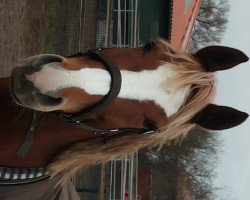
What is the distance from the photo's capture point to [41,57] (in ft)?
7.69

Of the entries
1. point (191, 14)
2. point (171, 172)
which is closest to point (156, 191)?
point (171, 172)

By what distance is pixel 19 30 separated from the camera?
896cm

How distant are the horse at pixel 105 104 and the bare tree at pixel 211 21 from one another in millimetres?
24379

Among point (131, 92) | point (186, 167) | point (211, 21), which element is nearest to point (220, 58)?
point (131, 92)

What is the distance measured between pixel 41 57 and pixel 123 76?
49 centimetres

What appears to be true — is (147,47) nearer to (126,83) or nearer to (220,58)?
(126,83)

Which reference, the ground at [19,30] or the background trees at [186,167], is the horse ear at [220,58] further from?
the background trees at [186,167]

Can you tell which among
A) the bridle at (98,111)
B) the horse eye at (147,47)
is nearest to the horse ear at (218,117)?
the bridle at (98,111)

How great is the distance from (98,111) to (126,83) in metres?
0.22

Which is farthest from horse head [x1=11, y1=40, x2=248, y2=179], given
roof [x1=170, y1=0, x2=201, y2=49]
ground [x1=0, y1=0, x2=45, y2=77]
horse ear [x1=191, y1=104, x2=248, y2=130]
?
roof [x1=170, y1=0, x2=201, y2=49]

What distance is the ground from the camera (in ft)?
25.9

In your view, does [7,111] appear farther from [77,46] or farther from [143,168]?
[143,168]

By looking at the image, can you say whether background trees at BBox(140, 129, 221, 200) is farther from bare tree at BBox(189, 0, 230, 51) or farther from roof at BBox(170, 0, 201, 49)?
roof at BBox(170, 0, 201, 49)

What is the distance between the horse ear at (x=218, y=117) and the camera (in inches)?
122
